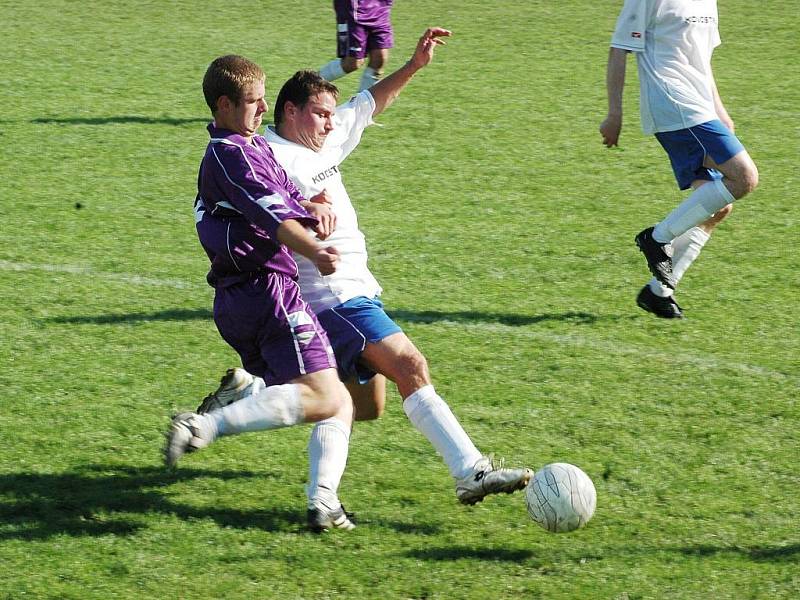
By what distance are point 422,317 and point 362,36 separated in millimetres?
5006

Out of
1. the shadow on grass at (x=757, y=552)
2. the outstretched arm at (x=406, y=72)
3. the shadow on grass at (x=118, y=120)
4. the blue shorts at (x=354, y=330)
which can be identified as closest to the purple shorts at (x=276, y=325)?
the blue shorts at (x=354, y=330)

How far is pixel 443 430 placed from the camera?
4.50m

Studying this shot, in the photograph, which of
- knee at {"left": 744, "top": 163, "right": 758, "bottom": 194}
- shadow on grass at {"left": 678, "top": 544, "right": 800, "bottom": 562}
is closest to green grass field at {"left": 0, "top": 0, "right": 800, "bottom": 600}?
shadow on grass at {"left": 678, "top": 544, "right": 800, "bottom": 562}

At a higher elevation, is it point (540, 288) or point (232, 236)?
point (232, 236)

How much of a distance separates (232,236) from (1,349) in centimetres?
236

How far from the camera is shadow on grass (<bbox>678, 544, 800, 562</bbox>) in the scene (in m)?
4.26

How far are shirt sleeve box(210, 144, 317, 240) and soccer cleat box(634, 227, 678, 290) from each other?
2779mm

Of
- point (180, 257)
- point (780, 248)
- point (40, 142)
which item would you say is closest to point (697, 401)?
point (780, 248)

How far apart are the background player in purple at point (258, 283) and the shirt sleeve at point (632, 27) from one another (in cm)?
272

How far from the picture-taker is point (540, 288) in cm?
711

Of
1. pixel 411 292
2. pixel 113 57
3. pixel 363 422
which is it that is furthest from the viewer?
pixel 113 57

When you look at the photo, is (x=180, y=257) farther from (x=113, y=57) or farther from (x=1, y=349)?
(x=113, y=57)

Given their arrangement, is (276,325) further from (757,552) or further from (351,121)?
(757,552)

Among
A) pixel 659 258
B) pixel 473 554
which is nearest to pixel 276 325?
pixel 473 554
